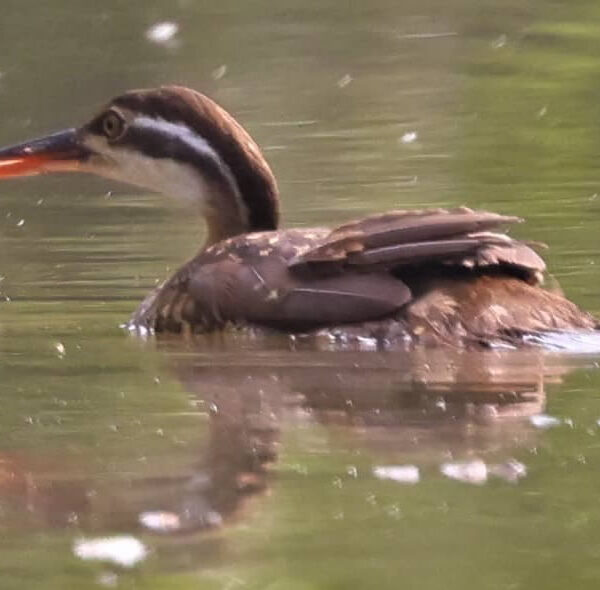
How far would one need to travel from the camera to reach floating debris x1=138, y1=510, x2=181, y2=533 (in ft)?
20.5

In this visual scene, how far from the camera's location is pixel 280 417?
303 inches

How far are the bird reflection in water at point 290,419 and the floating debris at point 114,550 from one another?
0.43ft

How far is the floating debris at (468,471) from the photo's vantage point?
671 centimetres

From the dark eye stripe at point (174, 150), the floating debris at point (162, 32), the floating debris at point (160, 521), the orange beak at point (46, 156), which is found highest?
the floating debris at point (160, 521)

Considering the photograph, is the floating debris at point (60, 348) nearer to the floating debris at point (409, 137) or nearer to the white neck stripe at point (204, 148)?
the white neck stripe at point (204, 148)

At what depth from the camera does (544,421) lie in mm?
7422

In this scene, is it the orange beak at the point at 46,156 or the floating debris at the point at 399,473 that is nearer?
the floating debris at the point at 399,473

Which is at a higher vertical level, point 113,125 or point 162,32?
point 113,125

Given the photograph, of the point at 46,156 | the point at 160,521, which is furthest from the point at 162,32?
the point at 160,521

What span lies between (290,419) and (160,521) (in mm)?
1398

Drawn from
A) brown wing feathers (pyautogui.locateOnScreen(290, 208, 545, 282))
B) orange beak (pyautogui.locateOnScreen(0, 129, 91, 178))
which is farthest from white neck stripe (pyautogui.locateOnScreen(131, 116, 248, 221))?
brown wing feathers (pyautogui.locateOnScreen(290, 208, 545, 282))

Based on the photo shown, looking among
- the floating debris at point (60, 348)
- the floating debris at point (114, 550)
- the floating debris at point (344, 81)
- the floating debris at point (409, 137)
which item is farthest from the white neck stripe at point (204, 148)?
the floating debris at point (344, 81)

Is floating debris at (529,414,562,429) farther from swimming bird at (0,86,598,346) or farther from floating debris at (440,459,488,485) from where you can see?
swimming bird at (0,86,598,346)

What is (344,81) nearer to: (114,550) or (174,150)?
(174,150)
